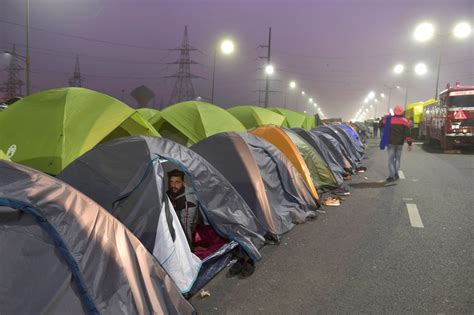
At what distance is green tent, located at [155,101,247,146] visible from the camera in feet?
37.3

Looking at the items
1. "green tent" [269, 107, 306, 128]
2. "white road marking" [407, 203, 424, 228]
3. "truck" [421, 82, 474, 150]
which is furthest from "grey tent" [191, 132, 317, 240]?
"green tent" [269, 107, 306, 128]

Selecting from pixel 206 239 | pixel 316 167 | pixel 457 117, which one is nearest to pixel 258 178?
pixel 206 239

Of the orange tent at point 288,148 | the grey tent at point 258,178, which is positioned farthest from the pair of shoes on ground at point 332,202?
the grey tent at point 258,178

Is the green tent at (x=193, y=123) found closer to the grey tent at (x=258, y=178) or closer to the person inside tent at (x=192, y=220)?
the grey tent at (x=258, y=178)

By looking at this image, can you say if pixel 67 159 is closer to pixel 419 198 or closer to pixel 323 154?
pixel 323 154

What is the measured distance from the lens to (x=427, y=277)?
4.65 m

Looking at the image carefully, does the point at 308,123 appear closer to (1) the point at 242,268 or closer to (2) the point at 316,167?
(2) the point at 316,167

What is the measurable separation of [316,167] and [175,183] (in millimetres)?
5050

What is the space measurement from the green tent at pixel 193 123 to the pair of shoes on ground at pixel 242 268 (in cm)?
652

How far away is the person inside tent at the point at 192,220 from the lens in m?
5.14

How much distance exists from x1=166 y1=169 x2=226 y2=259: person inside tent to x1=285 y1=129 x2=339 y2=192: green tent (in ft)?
13.9

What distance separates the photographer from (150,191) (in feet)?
13.9

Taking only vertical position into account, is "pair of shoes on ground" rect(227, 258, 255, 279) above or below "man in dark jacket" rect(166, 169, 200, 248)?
below

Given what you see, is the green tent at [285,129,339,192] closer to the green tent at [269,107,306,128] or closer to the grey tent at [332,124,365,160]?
the grey tent at [332,124,365,160]
